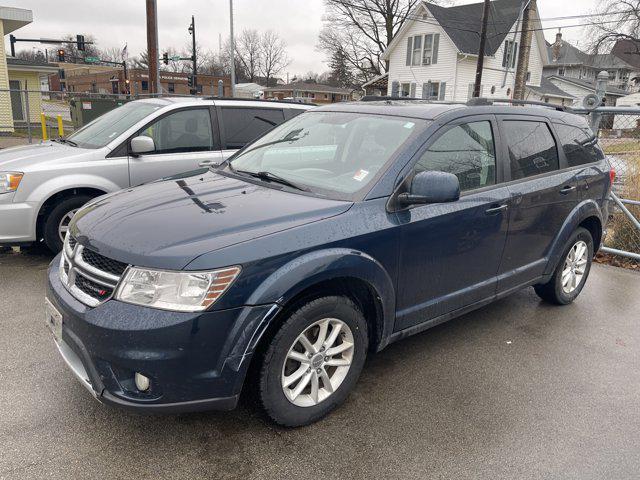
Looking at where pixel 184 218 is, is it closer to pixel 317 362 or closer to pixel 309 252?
pixel 309 252

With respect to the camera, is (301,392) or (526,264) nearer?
(301,392)

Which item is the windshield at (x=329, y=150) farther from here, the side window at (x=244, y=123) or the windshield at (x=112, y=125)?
the windshield at (x=112, y=125)

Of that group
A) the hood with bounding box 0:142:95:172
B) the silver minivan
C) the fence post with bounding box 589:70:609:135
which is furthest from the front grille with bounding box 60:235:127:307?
the fence post with bounding box 589:70:609:135

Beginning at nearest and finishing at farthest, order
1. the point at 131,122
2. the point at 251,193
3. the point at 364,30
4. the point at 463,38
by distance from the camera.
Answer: the point at 251,193 < the point at 131,122 < the point at 463,38 < the point at 364,30

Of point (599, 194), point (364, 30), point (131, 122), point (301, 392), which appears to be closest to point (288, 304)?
point (301, 392)

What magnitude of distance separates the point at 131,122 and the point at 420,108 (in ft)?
11.6

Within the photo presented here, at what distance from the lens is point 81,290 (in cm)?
262

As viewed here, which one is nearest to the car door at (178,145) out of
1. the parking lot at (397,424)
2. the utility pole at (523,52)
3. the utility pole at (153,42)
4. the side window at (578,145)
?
the parking lot at (397,424)

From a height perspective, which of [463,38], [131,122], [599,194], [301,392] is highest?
[463,38]

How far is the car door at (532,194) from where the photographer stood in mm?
3797

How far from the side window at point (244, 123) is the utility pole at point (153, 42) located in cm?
1042

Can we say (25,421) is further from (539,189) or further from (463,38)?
(463,38)

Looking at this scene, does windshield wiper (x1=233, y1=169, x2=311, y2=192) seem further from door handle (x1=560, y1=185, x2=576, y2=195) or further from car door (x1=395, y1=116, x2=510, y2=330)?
door handle (x1=560, y1=185, x2=576, y2=195)

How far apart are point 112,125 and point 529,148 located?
4.47m
